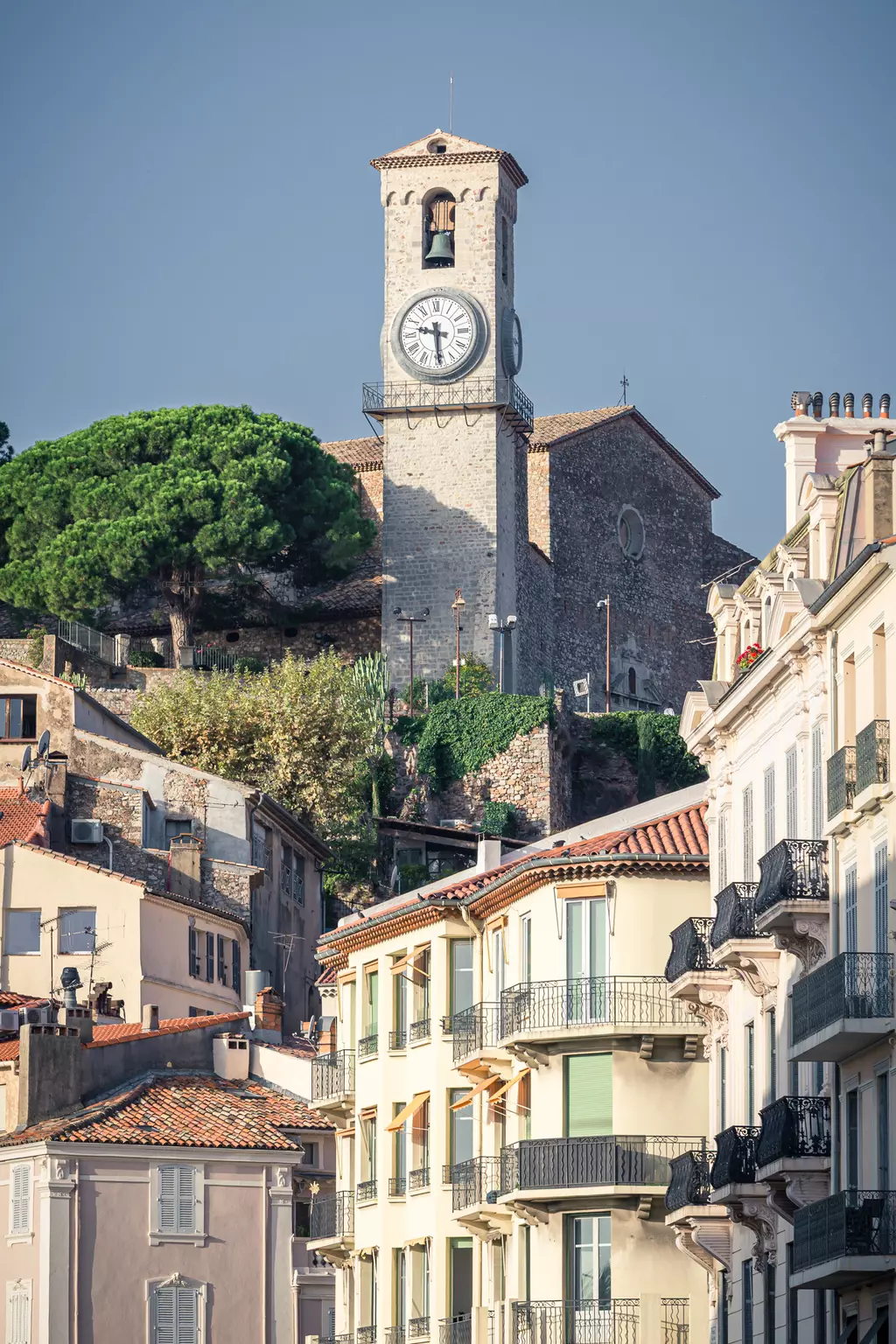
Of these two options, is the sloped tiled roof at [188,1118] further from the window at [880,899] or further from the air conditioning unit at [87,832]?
the window at [880,899]

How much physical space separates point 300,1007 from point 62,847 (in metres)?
6.92

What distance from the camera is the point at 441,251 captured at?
10500 centimetres

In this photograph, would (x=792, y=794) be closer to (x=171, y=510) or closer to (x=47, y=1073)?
(x=47, y=1073)

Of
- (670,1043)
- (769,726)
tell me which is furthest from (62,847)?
(769,726)

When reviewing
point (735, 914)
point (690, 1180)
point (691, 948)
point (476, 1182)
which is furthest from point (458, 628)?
point (735, 914)

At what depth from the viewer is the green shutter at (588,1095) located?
155 feet

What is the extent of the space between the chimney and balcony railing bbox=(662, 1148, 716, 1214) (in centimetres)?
1888

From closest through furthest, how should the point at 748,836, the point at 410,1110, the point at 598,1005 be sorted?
the point at 748,836 < the point at 598,1005 < the point at 410,1110

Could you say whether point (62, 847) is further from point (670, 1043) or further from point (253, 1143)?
point (670, 1043)

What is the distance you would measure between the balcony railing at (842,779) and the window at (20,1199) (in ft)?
83.2

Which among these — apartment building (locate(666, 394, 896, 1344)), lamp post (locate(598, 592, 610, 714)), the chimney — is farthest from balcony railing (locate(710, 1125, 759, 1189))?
lamp post (locate(598, 592, 610, 714))

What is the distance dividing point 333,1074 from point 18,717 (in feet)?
83.8

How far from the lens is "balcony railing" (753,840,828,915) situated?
38156mm

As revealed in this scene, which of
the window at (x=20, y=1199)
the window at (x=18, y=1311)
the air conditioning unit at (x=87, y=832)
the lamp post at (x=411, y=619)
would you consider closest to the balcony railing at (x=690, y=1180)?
Result: the window at (x=18, y=1311)
